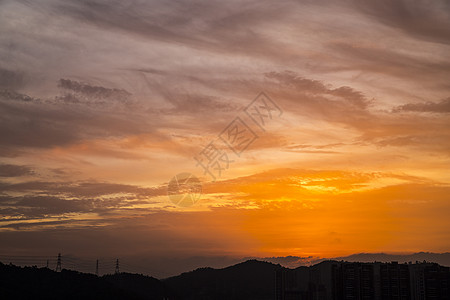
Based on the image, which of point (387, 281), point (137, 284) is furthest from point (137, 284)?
point (387, 281)

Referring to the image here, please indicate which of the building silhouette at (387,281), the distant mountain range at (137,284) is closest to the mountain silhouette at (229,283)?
the distant mountain range at (137,284)

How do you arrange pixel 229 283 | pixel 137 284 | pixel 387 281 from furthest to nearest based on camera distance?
pixel 229 283 < pixel 137 284 < pixel 387 281

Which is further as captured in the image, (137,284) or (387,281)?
(137,284)

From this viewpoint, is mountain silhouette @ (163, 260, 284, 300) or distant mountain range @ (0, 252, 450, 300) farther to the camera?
mountain silhouette @ (163, 260, 284, 300)

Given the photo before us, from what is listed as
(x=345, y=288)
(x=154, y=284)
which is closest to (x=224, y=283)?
(x=154, y=284)

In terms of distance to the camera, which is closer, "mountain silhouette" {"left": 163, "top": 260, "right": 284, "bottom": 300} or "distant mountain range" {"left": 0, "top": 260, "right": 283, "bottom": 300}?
"distant mountain range" {"left": 0, "top": 260, "right": 283, "bottom": 300}

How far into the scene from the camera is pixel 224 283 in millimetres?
159750

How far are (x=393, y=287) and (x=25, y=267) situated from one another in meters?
67.2

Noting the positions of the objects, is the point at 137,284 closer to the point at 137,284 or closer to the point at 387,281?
the point at 137,284

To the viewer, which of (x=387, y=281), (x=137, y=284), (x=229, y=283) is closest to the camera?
(x=387, y=281)

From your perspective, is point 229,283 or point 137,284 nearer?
point 137,284

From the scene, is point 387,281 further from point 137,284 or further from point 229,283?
point 229,283

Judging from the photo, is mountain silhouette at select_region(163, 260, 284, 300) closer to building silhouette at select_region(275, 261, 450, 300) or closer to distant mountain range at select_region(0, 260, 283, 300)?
distant mountain range at select_region(0, 260, 283, 300)

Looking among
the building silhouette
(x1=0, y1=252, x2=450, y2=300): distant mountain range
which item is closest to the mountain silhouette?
(x1=0, y1=252, x2=450, y2=300): distant mountain range
